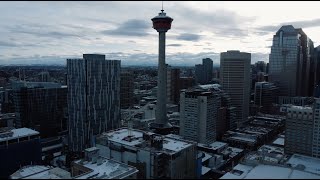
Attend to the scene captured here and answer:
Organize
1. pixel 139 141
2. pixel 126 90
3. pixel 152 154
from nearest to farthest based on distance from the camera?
pixel 152 154 → pixel 139 141 → pixel 126 90

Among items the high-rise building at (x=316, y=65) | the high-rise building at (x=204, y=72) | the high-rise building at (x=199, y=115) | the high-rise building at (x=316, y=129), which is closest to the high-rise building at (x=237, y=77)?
the high-rise building at (x=199, y=115)

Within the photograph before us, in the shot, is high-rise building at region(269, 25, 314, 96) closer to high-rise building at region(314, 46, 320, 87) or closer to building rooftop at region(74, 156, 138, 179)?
high-rise building at region(314, 46, 320, 87)

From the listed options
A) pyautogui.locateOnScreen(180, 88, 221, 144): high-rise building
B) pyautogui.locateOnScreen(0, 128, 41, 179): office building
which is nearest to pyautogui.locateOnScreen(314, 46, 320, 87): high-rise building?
pyautogui.locateOnScreen(180, 88, 221, 144): high-rise building

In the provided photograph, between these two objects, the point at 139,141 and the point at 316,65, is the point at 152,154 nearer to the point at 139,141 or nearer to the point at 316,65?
the point at 139,141

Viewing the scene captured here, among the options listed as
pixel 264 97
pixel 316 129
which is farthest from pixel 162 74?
pixel 264 97

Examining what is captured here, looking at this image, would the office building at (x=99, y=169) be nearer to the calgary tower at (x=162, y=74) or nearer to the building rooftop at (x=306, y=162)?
the building rooftop at (x=306, y=162)
